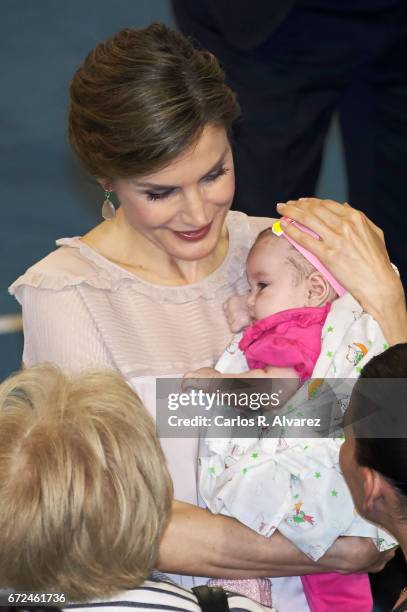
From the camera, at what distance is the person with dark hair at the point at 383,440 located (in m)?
2.07

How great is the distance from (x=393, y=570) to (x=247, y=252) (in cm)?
111

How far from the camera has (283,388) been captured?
276cm

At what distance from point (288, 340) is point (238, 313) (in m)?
0.31

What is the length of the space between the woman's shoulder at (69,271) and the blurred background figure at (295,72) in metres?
1.16

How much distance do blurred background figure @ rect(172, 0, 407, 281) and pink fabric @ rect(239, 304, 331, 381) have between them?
1293mm

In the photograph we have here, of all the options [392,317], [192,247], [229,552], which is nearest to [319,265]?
[392,317]

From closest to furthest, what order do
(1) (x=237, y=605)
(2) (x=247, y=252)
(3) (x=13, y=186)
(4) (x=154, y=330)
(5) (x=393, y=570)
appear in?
(1) (x=237, y=605) → (4) (x=154, y=330) → (2) (x=247, y=252) → (5) (x=393, y=570) → (3) (x=13, y=186)

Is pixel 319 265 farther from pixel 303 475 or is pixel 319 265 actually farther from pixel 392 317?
pixel 303 475

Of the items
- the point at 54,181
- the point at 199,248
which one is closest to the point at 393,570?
the point at 199,248

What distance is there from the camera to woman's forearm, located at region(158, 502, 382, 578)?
2.60 meters

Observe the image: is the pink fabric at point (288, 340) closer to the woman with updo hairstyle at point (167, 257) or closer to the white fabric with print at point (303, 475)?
the white fabric with print at point (303, 475)

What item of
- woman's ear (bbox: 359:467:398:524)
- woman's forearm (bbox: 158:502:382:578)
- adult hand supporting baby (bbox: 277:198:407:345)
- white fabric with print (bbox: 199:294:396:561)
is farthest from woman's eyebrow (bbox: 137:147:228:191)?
woman's ear (bbox: 359:467:398:524)

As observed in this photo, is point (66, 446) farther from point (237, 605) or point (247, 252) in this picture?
point (247, 252)

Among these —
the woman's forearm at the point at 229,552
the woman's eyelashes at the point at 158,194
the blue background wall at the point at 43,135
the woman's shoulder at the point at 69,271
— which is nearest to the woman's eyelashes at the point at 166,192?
the woman's eyelashes at the point at 158,194
